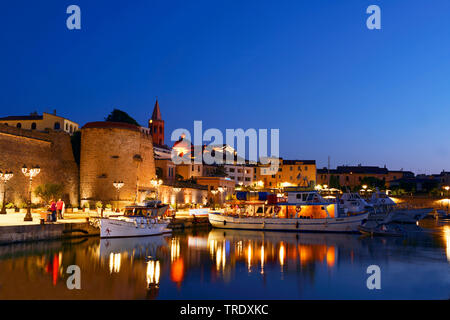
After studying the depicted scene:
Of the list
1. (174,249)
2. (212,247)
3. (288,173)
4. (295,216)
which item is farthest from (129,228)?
(288,173)

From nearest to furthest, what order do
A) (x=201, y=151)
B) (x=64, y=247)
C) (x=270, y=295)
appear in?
(x=270, y=295), (x=64, y=247), (x=201, y=151)

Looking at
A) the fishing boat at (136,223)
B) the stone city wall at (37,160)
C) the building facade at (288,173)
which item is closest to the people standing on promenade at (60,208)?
the fishing boat at (136,223)

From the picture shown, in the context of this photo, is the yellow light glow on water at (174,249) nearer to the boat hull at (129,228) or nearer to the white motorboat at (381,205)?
the boat hull at (129,228)

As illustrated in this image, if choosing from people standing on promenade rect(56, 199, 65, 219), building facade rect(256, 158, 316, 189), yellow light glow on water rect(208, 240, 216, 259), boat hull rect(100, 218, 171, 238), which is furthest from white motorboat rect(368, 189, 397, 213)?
building facade rect(256, 158, 316, 189)

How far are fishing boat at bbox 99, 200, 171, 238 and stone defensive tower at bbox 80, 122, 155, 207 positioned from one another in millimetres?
7155

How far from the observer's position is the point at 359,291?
1201 cm

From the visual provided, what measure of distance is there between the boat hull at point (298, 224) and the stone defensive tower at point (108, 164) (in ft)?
27.2

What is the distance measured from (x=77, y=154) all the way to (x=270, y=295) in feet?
88.8

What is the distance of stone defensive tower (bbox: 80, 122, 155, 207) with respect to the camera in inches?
1277

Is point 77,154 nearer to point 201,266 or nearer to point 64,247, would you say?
→ point 64,247

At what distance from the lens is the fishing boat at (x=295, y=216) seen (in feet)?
95.6

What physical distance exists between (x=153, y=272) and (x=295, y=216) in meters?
18.7

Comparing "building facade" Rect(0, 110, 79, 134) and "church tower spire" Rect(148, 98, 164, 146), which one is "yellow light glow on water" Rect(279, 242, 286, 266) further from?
"church tower spire" Rect(148, 98, 164, 146)
